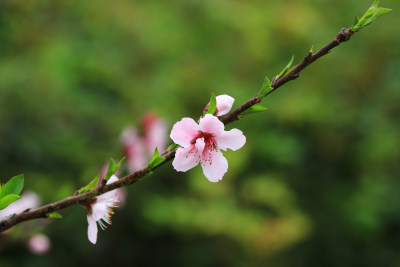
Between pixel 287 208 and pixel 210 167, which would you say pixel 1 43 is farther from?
pixel 210 167

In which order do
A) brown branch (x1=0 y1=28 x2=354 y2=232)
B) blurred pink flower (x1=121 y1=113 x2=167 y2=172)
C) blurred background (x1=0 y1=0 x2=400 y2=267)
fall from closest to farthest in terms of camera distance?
brown branch (x1=0 y1=28 x2=354 y2=232) → blurred pink flower (x1=121 y1=113 x2=167 y2=172) → blurred background (x1=0 y1=0 x2=400 y2=267)

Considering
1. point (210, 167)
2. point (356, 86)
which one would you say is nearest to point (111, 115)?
point (356, 86)

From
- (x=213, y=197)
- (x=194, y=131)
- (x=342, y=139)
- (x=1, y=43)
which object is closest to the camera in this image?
(x=194, y=131)

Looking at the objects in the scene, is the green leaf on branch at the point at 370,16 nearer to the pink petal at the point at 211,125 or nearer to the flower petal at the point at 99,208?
the pink petal at the point at 211,125

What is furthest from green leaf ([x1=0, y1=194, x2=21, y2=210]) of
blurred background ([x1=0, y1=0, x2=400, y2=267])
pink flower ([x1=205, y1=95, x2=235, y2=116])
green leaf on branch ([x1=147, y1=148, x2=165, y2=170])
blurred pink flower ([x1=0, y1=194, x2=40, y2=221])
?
blurred background ([x1=0, y1=0, x2=400, y2=267])

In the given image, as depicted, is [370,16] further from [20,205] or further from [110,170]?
[20,205]

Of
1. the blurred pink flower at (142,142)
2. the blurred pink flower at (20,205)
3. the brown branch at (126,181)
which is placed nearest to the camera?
the brown branch at (126,181)

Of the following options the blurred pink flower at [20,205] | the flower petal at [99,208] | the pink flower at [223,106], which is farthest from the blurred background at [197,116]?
the pink flower at [223,106]

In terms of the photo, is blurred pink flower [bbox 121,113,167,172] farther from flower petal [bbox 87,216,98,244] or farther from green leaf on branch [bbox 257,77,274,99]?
green leaf on branch [bbox 257,77,274,99]
